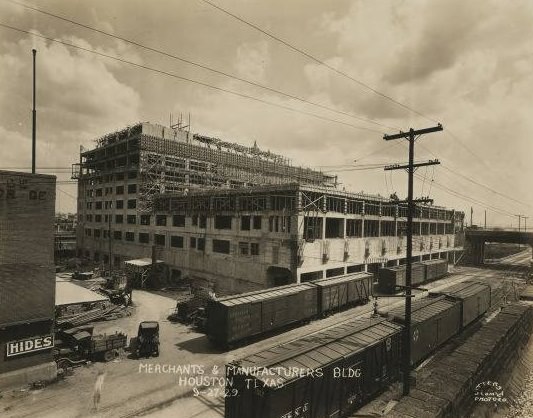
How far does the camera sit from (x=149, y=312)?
31141 mm

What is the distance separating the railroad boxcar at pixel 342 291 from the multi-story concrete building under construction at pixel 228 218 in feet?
14.1

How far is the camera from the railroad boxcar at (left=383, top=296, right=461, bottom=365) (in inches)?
753

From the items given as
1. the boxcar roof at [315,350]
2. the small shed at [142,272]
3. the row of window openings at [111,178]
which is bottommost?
the small shed at [142,272]

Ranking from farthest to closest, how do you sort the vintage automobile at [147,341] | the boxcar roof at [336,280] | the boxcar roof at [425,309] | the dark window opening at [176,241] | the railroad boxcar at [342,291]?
the dark window opening at [176,241], the boxcar roof at [336,280], the railroad boxcar at [342,291], the vintage automobile at [147,341], the boxcar roof at [425,309]

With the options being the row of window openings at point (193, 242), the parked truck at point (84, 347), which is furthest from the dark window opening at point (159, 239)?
the parked truck at point (84, 347)

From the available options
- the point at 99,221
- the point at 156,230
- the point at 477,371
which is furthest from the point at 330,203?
the point at 99,221

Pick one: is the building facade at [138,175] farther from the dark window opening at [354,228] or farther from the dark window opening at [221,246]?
the dark window opening at [354,228]

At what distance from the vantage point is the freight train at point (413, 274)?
40.8m

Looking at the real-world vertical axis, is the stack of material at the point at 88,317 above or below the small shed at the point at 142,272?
below

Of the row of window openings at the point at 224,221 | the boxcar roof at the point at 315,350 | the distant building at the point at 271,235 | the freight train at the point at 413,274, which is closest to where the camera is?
the boxcar roof at the point at 315,350

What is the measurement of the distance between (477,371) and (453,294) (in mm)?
10843

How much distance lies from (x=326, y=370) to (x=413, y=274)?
1409 inches

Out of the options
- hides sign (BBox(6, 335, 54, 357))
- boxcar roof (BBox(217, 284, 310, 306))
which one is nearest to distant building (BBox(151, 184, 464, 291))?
boxcar roof (BBox(217, 284, 310, 306))

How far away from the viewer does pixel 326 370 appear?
42.8 feet
